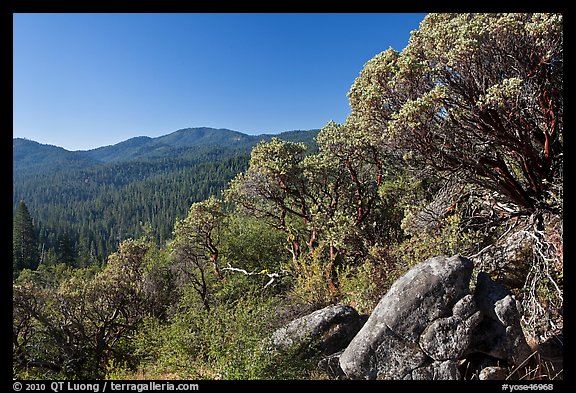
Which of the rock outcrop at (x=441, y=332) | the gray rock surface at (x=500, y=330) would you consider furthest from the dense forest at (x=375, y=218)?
the rock outcrop at (x=441, y=332)

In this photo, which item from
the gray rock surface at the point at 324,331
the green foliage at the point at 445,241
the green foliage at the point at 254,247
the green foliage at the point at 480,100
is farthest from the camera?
the green foliage at the point at 254,247

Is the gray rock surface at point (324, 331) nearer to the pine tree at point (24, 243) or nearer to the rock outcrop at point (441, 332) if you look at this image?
the rock outcrop at point (441, 332)

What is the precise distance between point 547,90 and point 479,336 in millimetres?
5422

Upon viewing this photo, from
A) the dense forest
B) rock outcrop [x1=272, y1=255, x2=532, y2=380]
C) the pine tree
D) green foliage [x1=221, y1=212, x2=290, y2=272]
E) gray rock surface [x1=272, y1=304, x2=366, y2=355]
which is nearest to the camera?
rock outcrop [x1=272, y1=255, x2=532, y2=380]

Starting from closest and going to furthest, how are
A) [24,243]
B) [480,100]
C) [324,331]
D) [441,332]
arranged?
[441,332] < [480,100] < [324,331] < [24,243]

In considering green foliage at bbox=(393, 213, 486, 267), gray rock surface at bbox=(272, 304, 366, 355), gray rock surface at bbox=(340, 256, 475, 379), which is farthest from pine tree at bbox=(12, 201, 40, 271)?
gray rock surface at bbox=(340, 256, 475, 379)

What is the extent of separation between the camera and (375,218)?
45.9 ft

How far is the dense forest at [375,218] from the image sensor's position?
23.7 feet

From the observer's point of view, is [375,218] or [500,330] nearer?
[500,330]

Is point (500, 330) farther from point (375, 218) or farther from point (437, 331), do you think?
point (375, 218)

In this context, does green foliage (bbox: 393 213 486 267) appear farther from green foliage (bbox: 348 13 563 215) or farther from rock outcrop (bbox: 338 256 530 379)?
rock outcrop (bbox: 338 256 530 379)

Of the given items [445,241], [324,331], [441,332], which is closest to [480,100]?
[445,241]

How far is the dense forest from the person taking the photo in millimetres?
7234
